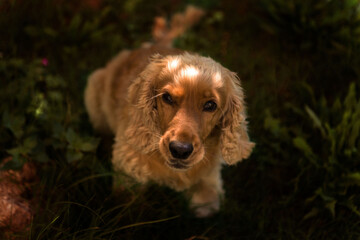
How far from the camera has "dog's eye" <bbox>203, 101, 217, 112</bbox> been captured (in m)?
2.23

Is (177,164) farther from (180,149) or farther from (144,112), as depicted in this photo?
(144,112)

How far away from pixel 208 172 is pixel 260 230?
2.36 ft

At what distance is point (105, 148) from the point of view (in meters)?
3.56

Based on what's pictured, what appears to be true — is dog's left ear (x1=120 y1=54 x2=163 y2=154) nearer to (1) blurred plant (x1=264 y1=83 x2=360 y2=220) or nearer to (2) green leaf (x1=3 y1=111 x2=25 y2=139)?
(2) green leaf (x1=3 y1=111 x2=25 y2=139)

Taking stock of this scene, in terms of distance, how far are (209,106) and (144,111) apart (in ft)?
1.87

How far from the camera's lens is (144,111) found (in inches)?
101

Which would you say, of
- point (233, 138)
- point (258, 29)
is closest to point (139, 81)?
point (233, 138)

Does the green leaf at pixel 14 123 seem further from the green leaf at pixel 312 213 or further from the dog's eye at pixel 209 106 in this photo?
the green leaf at pixel 312 213

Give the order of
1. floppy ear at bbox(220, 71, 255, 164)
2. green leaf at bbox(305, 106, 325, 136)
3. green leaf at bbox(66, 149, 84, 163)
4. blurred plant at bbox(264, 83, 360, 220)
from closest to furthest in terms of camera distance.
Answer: floppy ear at bbox(220, 71, 255, 164), green leaf at bbox(66, 149, 84, 163), blurred plant at bbox(264, 83, 360, 220), green leaf at bbox(305, 106, 325, 136)

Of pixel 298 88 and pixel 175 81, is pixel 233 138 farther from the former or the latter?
pixel 298 88

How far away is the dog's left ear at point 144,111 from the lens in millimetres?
2494

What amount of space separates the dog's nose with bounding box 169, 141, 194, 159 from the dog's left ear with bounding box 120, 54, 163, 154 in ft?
1.23

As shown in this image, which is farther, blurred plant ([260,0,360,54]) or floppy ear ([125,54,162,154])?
blurred plant ([260,0,360,54])

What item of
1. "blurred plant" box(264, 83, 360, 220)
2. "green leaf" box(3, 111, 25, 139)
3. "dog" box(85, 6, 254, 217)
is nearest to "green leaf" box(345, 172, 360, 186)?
"blurred plant" box(264, 83, 360, 220)
